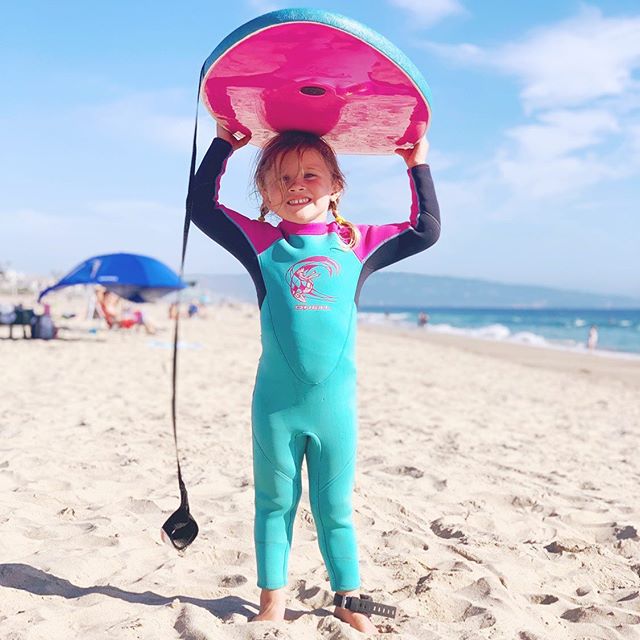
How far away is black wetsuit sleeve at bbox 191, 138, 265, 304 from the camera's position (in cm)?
250

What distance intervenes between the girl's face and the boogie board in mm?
182

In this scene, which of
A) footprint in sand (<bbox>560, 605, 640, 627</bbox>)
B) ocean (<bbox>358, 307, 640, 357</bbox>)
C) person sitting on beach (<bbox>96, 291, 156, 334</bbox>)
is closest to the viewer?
footprint in sand (<bbox>560, 605, 640, 627</bbox>)

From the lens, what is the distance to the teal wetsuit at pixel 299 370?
2.40 m

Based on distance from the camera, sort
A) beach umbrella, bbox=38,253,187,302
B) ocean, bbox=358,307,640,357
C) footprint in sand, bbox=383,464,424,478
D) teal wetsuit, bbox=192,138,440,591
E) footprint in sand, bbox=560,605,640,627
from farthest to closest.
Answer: ocean, bbox=358,307,640,357, beach umbrella, bbox=38,253,187,302, footprint in sand, bbox=383,464,424,478, footprint in sand, bbox=560,605,640,627, teal wetsuit, bbox=192,138,440,591

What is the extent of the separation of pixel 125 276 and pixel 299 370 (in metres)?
14.2

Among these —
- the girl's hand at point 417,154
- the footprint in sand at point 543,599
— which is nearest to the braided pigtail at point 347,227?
the girl's hand at point 417,154

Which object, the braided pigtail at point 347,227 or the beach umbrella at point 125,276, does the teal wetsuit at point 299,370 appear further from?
the beach umbrella at point 125,276

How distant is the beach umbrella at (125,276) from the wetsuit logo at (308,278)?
13.8 metres

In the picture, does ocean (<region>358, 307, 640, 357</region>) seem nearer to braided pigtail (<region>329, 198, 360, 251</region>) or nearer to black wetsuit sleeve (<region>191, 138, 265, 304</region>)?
braided pigtail (<region>329, 198, 360, 251</region>)

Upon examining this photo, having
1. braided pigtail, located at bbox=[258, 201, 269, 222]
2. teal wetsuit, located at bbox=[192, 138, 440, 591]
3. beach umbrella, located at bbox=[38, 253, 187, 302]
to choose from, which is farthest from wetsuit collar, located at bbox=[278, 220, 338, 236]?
beach umbrella, located at bbox=[38, 253, 187, 302]

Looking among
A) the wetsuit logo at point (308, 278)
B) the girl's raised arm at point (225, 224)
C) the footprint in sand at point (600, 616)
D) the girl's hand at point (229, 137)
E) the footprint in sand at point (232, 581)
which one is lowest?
the footprint in sand at point (232, 581)

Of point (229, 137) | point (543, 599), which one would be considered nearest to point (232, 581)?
point (543, 599)

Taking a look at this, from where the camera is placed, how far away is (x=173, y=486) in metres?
4.25

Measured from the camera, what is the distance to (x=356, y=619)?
251cm
